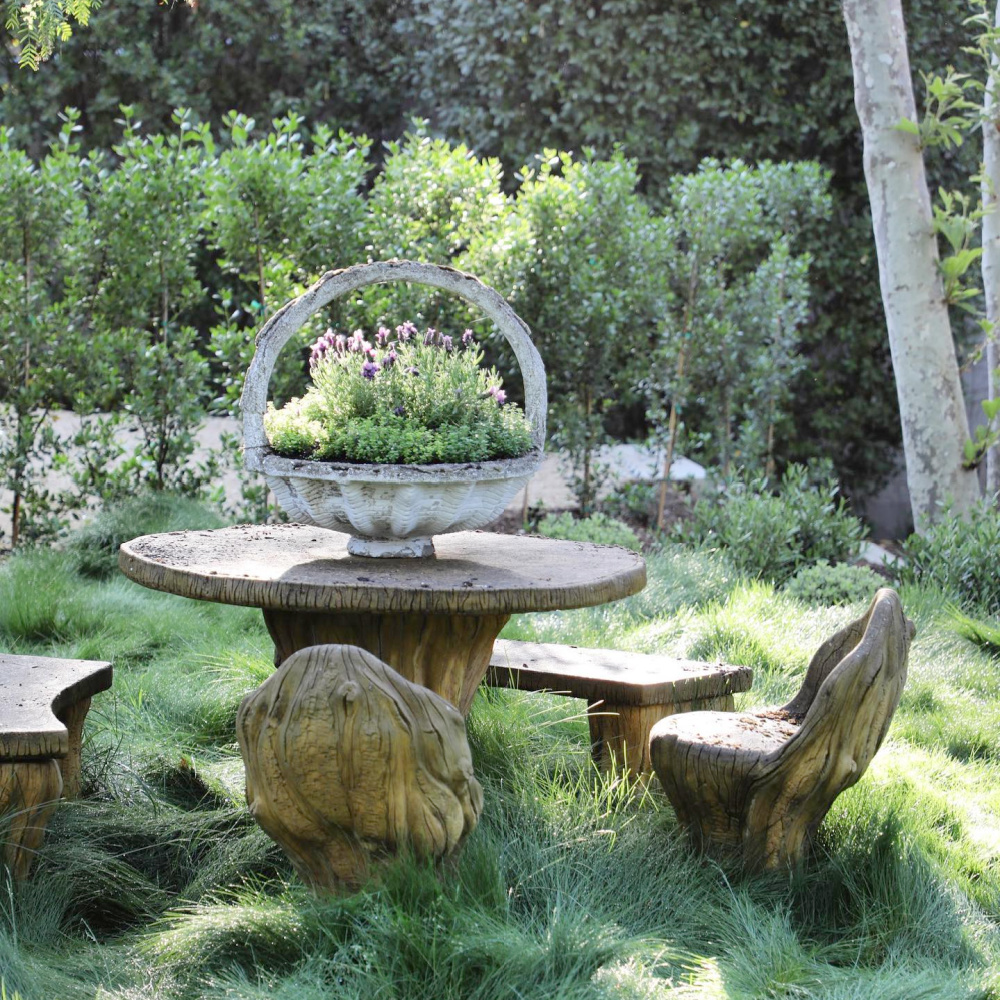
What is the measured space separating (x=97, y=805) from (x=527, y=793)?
3.78ft

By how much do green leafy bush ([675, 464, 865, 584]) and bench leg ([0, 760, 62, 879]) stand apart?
395 centimetres

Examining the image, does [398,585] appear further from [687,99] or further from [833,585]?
[687,99]

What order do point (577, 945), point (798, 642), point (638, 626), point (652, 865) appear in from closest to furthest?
point (577, 945) → point (652, 865) → point (798, 642) → point (638, 626)

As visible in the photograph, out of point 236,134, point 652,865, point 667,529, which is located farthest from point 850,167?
point 652,865

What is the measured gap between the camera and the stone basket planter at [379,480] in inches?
116

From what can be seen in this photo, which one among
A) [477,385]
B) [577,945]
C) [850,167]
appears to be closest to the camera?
[577,945]

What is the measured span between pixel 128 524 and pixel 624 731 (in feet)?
10.7

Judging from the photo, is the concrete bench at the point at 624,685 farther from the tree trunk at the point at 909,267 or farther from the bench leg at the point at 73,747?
the tree trunk at the point at 909,267

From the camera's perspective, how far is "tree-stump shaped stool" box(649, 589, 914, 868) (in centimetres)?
280

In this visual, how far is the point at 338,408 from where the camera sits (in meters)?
3.07

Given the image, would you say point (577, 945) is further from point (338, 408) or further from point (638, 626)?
point (638, 626)

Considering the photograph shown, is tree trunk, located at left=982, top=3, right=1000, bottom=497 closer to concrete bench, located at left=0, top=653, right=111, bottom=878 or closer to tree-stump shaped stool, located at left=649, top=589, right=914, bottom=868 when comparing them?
tree-stump shaped stool, located at left=649, top=589, right=914, bottom=868

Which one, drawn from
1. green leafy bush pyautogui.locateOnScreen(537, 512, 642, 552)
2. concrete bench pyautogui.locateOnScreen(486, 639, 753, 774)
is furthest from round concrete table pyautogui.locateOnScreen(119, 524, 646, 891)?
green leafy bush pyautogui.locateOnScreen(537, 512, 642, 552)

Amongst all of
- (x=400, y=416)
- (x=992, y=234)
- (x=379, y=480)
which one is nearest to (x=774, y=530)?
(x=992, y=234)
